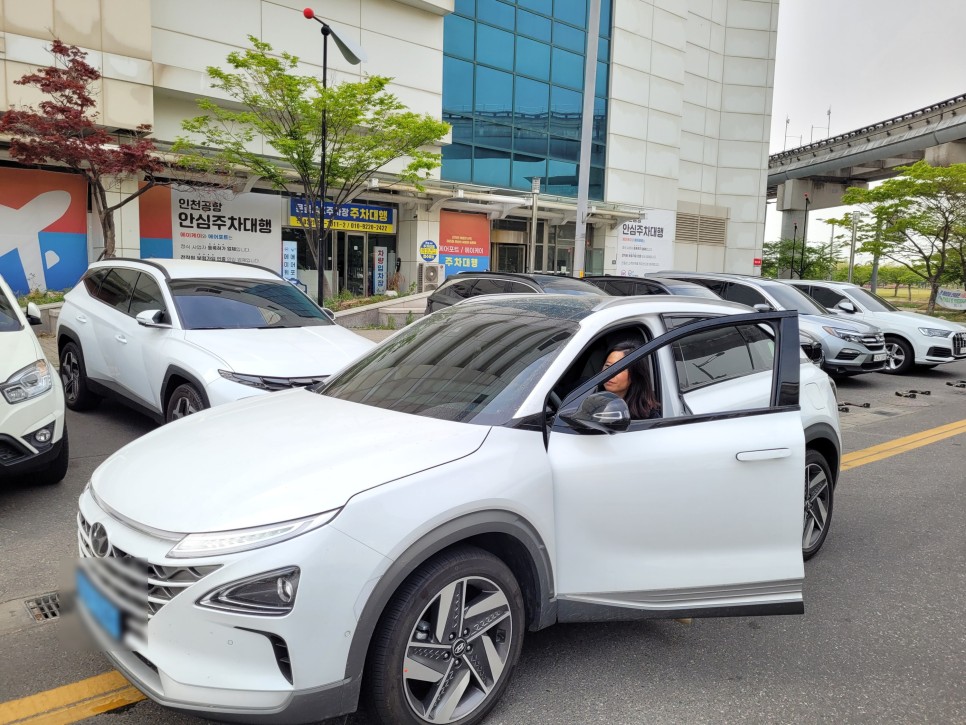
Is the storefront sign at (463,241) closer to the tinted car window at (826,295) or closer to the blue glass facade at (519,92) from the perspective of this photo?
the blue glass facade at (519,92)

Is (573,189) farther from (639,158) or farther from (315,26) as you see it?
(315,26)

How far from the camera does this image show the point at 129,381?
22.9 ft

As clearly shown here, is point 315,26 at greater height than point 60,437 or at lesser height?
greater

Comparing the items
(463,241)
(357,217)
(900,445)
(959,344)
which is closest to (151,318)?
(900,445)

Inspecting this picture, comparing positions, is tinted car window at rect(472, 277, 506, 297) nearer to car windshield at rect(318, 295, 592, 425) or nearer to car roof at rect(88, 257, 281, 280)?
car roof at rect(88, 257, 281, 280)

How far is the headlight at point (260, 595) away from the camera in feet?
7.48

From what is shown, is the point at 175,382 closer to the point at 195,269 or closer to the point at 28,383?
the point at 28,383

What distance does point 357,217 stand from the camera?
2494 centimetres

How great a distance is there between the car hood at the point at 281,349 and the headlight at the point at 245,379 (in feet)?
0.14

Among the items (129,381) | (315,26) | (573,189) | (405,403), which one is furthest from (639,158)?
(405,403)

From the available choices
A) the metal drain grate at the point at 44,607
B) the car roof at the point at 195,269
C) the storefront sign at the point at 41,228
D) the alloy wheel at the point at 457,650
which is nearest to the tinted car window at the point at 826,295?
the car roof at the point at 195,269

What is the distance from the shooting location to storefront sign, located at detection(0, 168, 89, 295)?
1859 cm

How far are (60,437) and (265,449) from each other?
3.32 meters

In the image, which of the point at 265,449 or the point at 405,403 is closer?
the point at 265,449
